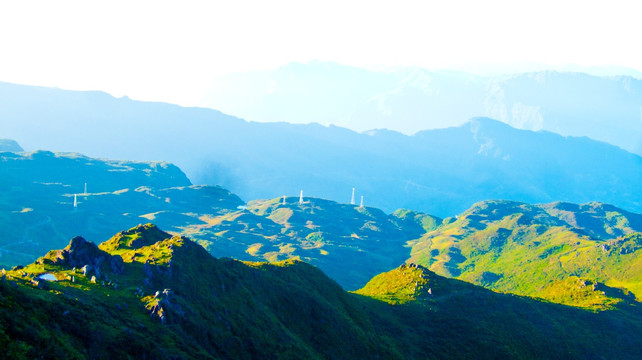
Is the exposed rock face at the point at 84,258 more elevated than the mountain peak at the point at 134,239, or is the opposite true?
the exposed rock face at the point at 84,258

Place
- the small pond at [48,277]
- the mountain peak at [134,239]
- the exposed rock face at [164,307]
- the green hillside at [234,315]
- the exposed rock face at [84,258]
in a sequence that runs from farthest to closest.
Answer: the mountain peak at [134,239] < the exposed rock face at [84,258] < the small pond at [48,277] < the exposed rock face at [164,307] < the green hillside at [234,315]

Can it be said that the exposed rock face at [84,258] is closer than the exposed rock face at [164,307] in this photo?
No

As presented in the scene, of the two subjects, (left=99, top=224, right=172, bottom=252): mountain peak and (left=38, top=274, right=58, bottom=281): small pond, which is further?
(left=99, top=224, right=172, bottom=252): mountain peak

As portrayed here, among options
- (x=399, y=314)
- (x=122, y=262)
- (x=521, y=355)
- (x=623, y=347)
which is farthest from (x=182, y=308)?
(x=623, y=347)

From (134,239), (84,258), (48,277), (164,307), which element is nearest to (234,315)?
(164,307)

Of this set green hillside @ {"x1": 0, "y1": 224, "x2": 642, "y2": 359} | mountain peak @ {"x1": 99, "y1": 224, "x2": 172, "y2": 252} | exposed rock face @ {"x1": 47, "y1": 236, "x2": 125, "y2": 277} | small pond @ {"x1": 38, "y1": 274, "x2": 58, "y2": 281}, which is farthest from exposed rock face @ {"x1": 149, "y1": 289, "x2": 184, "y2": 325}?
mountain peak @ {"x1": 99, "y1": 224, "x2": 172, "y2": 252}

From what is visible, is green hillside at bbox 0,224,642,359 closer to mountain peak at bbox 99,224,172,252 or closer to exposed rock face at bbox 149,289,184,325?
exposed rock face at bbox 149,289,184,325

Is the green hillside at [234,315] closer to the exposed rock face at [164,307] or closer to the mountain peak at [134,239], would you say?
the exposed rock face at [164,307]

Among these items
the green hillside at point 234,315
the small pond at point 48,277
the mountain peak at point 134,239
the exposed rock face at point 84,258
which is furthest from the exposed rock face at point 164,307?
the mountain peak at point 134,239
